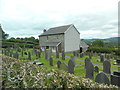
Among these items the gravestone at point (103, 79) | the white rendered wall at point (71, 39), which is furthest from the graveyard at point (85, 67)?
the white rendered wall at point (71, 39)

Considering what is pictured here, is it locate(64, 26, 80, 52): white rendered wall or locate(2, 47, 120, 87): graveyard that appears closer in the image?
locate(2, 47, 120, 87): graveyard

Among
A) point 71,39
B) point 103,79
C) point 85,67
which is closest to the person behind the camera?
point 103,79

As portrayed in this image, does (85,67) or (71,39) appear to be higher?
(71,39)

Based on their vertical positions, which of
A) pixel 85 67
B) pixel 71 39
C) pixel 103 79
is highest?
pixel 71 39

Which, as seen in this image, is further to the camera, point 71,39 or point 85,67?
point 71,39

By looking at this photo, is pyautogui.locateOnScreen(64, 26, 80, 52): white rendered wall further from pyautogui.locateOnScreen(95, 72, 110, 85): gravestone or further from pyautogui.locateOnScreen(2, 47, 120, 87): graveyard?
pyautogui.locateOnScreen(95, 72, 110, 85): gravestone

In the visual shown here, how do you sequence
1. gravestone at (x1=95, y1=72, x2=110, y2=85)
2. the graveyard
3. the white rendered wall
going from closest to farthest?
gravestone at (x1=95, y1=72, x2=110, y2=85)
the graveyard
the white rendered wall

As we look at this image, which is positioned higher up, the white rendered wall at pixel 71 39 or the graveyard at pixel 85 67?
the white rendered wall at pixel 71 39

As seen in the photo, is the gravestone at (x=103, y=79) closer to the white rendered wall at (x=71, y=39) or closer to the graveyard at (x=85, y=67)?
the graveyard at (x=85, y=67)

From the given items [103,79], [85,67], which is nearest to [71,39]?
[85,67]

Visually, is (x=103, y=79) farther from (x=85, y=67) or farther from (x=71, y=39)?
(x=71, y=39)

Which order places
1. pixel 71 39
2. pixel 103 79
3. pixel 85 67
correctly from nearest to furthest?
pixel 103 79 < pixel 85 67 < pixel 71 39

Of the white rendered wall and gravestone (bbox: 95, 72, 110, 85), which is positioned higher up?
the white rendered wall

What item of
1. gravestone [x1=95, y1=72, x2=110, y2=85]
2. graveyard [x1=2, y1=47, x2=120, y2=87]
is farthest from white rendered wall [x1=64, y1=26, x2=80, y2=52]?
gravestone [x1=95, y1=72, x2=110, y2=85]
